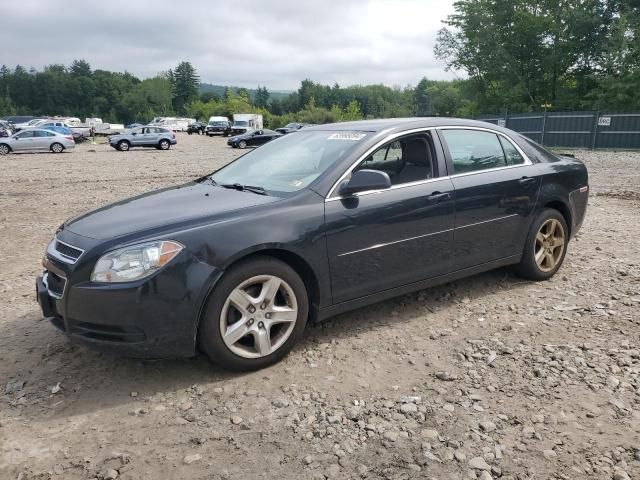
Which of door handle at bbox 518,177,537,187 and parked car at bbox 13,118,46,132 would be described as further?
parked car at bbox 13,118,46,132

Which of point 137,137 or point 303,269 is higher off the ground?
point 137,137

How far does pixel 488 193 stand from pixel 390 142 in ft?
3.27

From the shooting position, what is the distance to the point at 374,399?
3016 millimetres

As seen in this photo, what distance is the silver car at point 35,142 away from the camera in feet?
90.1

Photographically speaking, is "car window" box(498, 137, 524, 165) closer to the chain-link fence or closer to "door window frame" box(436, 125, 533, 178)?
"door window frame" box(436, 125, 533, 178)

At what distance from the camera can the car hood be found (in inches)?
126

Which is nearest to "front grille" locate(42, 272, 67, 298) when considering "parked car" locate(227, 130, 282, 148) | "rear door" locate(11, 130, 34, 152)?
"rear door" locate(11, 130, 34, 152)

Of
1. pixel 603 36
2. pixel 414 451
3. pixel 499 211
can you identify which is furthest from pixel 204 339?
pixel 603 36

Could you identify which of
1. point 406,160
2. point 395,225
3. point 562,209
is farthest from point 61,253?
point 562,209

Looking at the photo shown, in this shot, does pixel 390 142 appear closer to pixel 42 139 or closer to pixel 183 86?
pixel 42 139

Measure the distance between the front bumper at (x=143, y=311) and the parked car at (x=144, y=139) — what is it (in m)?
30.2

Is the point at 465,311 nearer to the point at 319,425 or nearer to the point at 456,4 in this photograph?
the point at 319,425

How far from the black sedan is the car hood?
0.05ft

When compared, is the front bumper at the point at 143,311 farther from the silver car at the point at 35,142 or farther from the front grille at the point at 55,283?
the silver car at the point at 35,142
